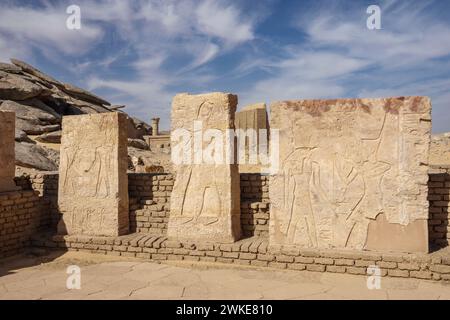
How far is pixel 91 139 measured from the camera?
6.28 metres

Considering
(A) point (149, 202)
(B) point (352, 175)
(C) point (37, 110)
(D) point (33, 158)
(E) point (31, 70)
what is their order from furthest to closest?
(E) point (31, 70), (C) point (37, 110), (D) point (33, 158), (A) point (149, 202), (B) point (352, 175)

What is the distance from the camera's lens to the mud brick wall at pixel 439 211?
489cm

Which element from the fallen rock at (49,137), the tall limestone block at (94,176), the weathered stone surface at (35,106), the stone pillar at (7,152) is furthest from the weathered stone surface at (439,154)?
the fallen rock at (49,137)

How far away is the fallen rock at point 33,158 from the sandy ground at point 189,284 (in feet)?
17.4

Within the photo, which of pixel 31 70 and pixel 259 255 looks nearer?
pixel 259 255

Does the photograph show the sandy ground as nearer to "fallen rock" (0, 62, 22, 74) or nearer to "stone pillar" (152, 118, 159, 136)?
"fallen rock" (0, 62, 22, 74)

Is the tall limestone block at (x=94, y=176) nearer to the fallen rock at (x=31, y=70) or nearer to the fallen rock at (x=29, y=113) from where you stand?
the fallen rock at (x=29, y=113)

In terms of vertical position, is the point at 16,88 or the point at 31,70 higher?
the point at 31,70

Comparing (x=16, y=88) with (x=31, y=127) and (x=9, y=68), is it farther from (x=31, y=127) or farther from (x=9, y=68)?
(x=9, y=68)

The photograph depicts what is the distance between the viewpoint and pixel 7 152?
6.35m

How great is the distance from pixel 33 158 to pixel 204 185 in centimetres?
710

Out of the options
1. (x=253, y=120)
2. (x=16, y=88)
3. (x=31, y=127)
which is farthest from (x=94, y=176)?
(x=16, y=88)

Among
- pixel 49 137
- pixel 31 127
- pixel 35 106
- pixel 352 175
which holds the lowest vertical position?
pixel 352 175
